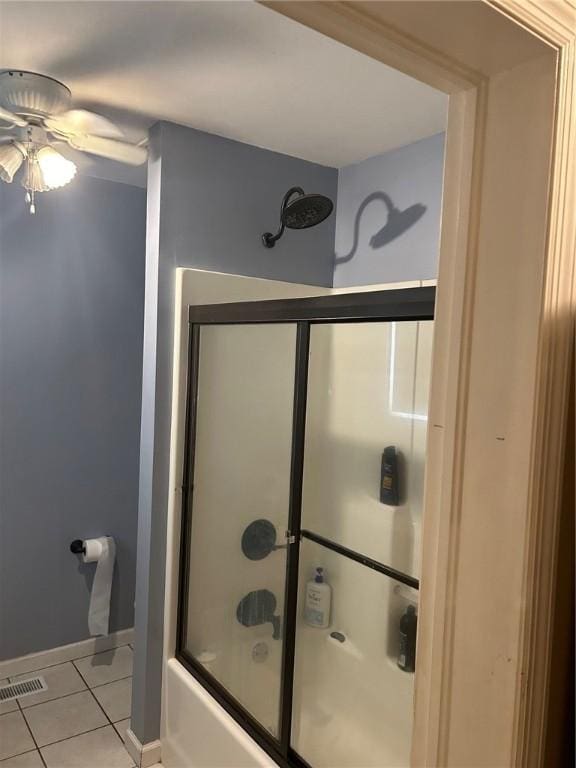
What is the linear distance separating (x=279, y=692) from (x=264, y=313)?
1196mm

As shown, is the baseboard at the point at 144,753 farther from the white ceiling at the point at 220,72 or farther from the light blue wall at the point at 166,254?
the white ceiling at the point at 220,72

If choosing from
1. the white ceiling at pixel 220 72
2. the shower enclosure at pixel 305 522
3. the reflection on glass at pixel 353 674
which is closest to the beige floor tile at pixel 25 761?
the shower enclosure at pixel 305 522

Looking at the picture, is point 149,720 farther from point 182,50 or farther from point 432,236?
point 182,50

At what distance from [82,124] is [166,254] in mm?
524

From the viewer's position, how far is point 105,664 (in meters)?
2.67

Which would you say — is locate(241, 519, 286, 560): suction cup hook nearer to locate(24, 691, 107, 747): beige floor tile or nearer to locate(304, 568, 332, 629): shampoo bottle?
locate(304, 568, 332, 629): shampoo bottle

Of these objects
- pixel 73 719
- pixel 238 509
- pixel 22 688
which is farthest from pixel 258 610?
pixel 22 688

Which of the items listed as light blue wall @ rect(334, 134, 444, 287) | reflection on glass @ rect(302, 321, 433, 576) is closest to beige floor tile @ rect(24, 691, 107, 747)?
reflection on glass @ rect(302, 321, 433, 576)

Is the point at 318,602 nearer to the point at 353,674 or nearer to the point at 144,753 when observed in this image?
the point at 353,674

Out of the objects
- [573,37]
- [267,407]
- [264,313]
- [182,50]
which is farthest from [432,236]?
[573,37]

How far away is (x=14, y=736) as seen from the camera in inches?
85.9

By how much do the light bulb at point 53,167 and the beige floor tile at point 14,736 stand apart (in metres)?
2.02

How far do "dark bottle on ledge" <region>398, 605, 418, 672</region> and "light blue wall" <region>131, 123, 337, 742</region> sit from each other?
2.85ft

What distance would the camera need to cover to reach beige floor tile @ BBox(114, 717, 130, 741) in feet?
7.28
